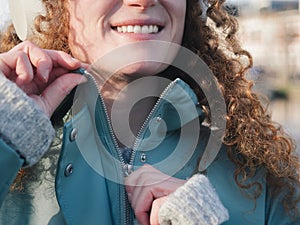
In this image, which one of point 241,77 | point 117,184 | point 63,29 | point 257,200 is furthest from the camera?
point 241,77

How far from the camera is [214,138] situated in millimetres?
1645

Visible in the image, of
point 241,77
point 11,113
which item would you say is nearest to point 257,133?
point 241,77

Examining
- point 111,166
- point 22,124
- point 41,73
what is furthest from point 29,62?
point 111,166

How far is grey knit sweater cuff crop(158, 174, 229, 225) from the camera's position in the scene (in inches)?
47.8

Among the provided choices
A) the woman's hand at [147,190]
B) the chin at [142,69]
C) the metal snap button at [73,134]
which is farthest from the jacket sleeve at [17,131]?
the chin at [142,69]

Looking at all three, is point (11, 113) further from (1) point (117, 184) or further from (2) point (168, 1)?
(2) point (168, 1)

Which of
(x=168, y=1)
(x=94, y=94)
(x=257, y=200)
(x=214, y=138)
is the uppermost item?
(x=168, y=1)

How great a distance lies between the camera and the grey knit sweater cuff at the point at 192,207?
1.21 m

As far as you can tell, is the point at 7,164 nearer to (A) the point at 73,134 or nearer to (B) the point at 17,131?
(B) the point at 17,131

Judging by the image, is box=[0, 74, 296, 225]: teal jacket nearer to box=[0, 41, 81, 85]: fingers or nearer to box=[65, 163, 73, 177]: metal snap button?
box=[65, 163, 73, 177]: metal snap button

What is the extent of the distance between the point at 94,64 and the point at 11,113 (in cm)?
47

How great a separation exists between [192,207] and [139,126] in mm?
433

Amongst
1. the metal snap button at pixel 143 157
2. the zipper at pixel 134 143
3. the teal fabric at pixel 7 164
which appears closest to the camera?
the teal fabric at pixel 7 164

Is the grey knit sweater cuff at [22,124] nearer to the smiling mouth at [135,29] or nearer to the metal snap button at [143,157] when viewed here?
the metal snap button at [143,157]
